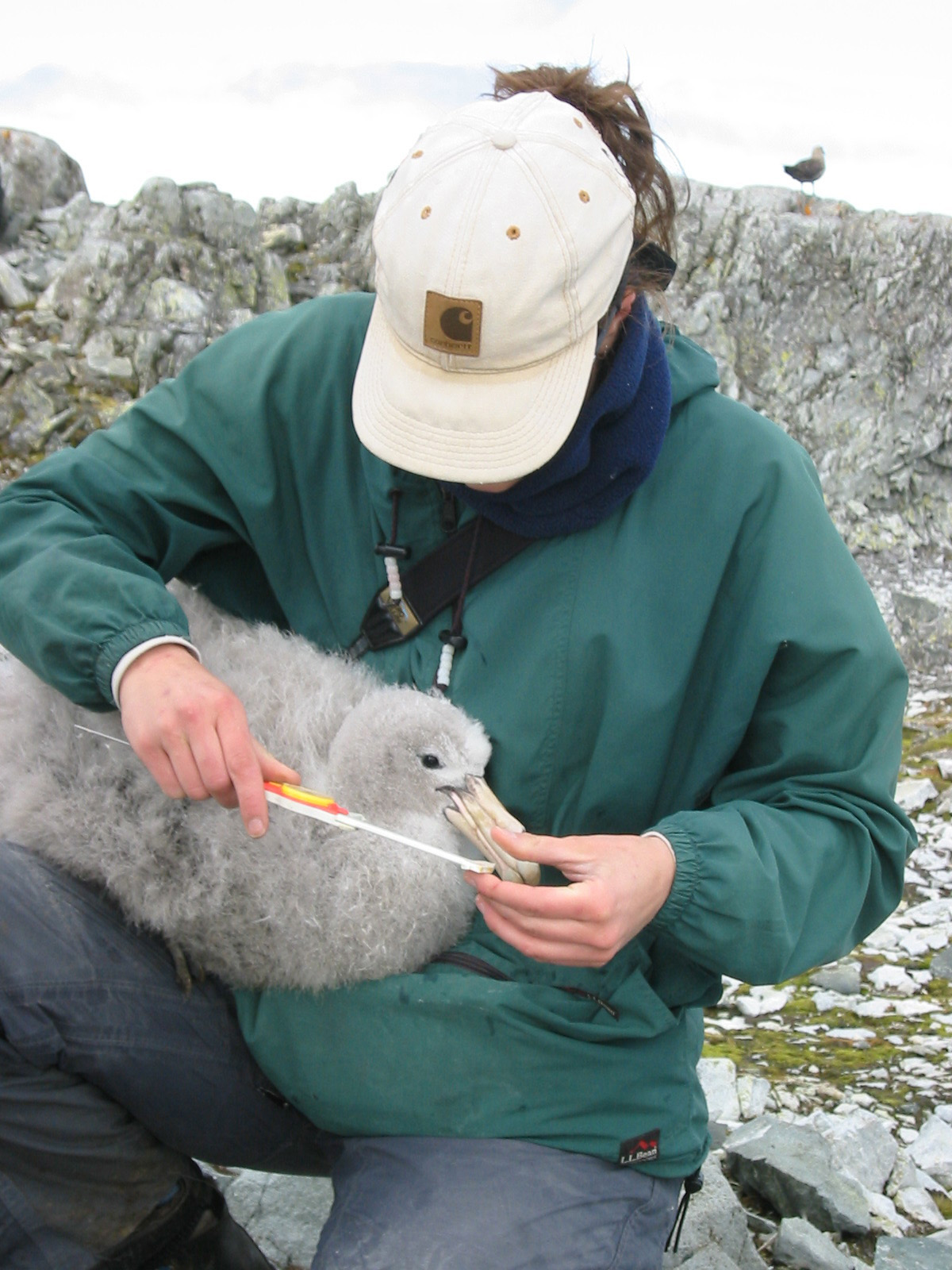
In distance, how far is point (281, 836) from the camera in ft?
7.16

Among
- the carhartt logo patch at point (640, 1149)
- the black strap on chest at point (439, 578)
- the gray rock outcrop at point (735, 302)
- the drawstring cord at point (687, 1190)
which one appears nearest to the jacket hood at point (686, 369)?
the black strap on chest at point (439, 578)

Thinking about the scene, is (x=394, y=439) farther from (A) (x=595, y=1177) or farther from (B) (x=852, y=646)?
(A) (x=595, y=1177)

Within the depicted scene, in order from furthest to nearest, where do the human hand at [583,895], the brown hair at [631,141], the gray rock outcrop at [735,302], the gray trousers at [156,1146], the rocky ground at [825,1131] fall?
the gray rock outcrop at [735,302], the rocky ground at [825,1131], the brown hair at [631,141], the gray trousers at [156,1146], the human hand at [583,895]

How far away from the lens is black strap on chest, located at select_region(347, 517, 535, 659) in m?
2.23

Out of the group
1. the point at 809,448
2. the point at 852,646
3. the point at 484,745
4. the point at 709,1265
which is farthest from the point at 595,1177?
the point at 809,448

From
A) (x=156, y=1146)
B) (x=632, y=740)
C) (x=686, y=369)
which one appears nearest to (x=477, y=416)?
(x=686, y=369)

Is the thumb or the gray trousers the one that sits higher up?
the thumb

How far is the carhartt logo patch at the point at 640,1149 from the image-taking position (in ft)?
6.89

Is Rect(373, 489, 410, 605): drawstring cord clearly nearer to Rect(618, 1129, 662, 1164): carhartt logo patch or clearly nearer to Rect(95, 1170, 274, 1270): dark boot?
Rect(618, 1129, 662, 1164): carhartt logo patch

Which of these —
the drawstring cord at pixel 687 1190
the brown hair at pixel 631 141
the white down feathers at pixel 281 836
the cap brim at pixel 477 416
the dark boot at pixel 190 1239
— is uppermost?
the brown hair at pixel 631 141

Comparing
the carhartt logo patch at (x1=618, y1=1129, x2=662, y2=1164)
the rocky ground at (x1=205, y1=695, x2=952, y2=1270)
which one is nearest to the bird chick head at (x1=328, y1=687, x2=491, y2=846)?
the carhartt logo patch at (x1=618, y1=1129, x2=662, y2=1164)

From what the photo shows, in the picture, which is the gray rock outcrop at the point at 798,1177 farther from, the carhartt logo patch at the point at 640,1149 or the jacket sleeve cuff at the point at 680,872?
the jacket sleeve cuff at the point at 680,872

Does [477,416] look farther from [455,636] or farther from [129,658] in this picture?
[129,658]

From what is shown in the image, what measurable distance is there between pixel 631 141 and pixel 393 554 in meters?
0.96
